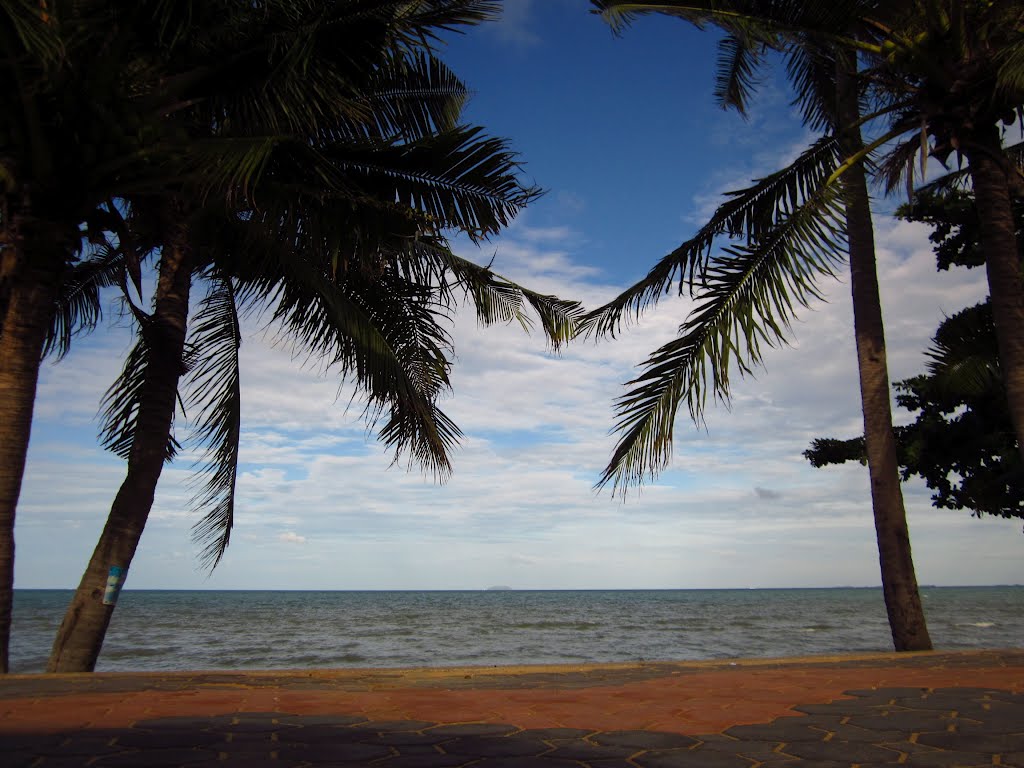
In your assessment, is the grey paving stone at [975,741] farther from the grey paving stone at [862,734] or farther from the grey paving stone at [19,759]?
the grey paving stone at [19,759]

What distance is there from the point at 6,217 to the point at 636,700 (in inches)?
214

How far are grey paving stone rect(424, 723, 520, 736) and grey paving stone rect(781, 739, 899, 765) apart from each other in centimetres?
117

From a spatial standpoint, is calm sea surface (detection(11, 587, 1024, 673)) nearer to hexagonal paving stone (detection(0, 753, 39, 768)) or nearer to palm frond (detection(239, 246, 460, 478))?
palm frond (detection(239, 246, 460, 478))

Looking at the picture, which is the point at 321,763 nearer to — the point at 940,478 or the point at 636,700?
the point at 636,700

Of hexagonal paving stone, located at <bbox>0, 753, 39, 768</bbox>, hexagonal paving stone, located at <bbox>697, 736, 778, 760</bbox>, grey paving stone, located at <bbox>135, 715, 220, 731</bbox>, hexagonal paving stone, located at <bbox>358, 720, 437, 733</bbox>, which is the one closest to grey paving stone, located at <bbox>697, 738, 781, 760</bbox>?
hexagonal paving stone, located at <bbox>697, 736, 778, 760</bbox>

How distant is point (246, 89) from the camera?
603cm

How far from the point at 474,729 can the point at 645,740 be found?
76 centimetres

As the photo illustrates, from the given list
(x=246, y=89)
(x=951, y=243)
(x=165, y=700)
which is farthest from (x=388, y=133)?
(x=951, y=243)

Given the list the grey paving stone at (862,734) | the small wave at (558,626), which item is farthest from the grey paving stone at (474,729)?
the small wave at (558,626)

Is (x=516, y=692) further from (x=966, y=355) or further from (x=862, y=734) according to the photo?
(x=966, y=355)

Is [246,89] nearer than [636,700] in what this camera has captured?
No

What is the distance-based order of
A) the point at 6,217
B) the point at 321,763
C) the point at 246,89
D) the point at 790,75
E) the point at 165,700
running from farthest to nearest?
the point at 790,75, the point at 246,89, the point at 6,217, the point at 165,700, the point at 321,763

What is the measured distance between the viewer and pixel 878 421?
26.9 feet

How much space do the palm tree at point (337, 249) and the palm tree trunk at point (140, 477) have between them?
0.01 metres
